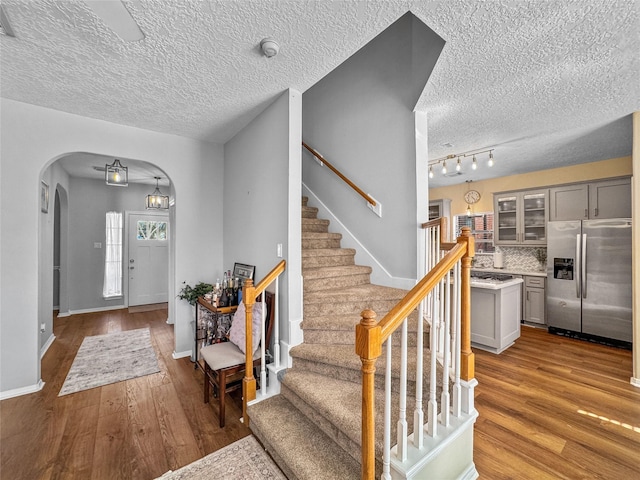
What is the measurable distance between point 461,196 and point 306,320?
5384mm

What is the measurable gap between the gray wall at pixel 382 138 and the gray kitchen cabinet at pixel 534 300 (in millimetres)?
3381

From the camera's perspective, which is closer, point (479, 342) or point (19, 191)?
point (19, 191)

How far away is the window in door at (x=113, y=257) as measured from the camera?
20.0ft

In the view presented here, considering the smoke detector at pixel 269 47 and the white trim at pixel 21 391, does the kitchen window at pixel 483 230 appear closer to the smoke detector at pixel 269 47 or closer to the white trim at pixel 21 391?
the smoke detector at pixel 269 47

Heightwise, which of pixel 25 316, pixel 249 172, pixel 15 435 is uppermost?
pixel 249 172

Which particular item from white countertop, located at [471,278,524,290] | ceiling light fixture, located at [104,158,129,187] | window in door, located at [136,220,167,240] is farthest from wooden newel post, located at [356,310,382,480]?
window in door, located at [136,220,167,240]

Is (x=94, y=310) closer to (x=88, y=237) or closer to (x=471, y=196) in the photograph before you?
(x=88, y=237)

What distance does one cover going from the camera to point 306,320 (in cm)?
266

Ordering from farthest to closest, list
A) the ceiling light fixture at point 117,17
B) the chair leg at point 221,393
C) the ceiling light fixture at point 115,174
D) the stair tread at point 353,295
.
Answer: the ceiling light fixture at point 115,174, the stair tread at point 353,295, the chair leg at point 221,393, the ceiling light fixture at point 117,17

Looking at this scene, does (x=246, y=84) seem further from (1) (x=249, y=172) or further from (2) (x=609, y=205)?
(2) (x=609, y=205)

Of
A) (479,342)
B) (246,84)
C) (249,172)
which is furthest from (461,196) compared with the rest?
(246,84)

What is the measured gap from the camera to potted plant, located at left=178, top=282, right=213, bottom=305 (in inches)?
135

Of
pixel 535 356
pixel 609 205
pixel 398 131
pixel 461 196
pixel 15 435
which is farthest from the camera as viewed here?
pixel 461 196

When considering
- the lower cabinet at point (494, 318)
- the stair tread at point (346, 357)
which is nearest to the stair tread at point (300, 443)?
the stair tread at point (346, 357)
